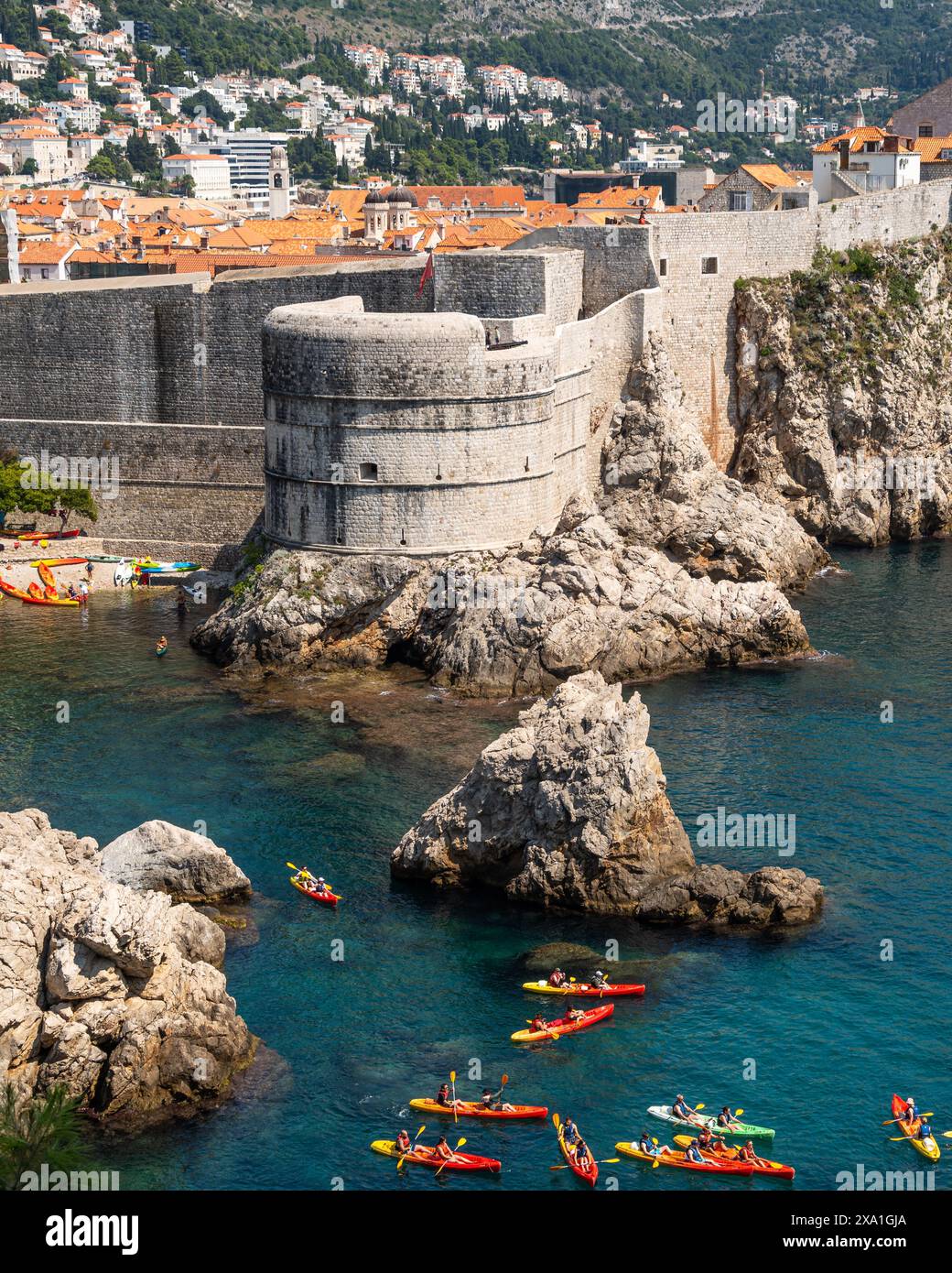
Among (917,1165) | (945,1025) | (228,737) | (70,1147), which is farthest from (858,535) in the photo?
(70,1147)

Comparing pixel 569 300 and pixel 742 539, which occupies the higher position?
pixel 569 300

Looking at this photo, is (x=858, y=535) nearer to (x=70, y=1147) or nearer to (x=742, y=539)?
(x=742, y=539)

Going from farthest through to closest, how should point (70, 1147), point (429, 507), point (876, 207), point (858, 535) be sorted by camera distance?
point (876, 207), point (858, 535), point (429, 507), point (70, 1147)

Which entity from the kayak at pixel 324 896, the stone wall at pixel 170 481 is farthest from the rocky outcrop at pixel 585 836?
the stone wall at pixel 170 481

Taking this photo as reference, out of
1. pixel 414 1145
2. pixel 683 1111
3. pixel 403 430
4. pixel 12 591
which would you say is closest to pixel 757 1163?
pixel 683 1111

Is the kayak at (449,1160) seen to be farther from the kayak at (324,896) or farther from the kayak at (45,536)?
the kayak at (45,536)

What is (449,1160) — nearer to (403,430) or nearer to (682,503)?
(403,430)
